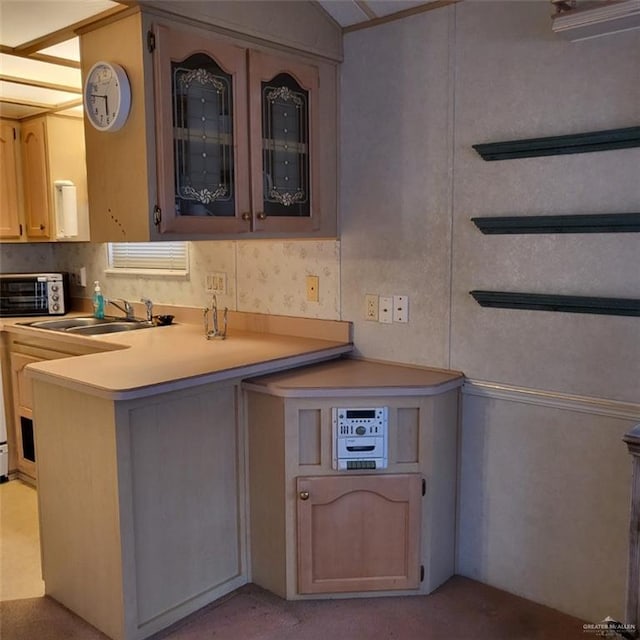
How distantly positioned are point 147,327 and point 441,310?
68.5 inches

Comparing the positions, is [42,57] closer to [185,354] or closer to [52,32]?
[52,32]

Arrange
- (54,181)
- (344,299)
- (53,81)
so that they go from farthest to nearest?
(54,181) < (53,81) < (344,299)

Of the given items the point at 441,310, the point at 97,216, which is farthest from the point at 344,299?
the point at 97,216

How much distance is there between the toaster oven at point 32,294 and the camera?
3918mm

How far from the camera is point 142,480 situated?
2.12 meters

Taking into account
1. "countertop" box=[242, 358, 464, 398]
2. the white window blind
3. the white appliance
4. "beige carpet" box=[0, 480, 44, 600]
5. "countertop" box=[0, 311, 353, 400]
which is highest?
the white window blind

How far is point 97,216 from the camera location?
2416mm

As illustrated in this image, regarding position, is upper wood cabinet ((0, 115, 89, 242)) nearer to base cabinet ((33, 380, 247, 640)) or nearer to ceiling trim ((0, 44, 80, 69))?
ceiling trim ((0, 44, 80, 69))

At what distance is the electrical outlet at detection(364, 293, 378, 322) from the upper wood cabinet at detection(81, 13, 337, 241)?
0.35 metres

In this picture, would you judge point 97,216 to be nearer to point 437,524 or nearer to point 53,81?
point 53,81

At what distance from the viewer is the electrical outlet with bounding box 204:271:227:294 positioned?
3.31m

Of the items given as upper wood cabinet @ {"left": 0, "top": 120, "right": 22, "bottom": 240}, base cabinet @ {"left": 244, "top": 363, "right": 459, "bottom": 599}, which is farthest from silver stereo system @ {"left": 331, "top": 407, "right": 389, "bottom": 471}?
upper wood cabinet @ {"left": 0, "top": 120, "right": 22, "bottom": 240}

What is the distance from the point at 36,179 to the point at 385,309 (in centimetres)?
254

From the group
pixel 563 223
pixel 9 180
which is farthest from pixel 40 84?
pixel 563 223
